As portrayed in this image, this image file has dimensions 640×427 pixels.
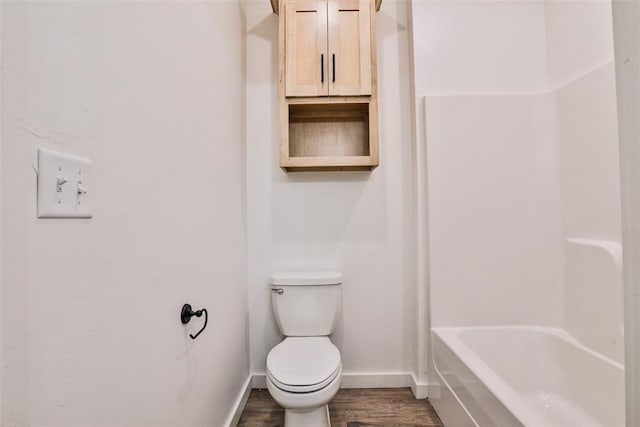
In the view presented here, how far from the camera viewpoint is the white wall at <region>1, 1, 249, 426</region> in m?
0.48

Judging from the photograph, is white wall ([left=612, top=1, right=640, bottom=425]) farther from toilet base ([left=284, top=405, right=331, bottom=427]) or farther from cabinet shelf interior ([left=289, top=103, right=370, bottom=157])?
cabinet shelf interior ([left=289, top=103, right=370, bottom=157])

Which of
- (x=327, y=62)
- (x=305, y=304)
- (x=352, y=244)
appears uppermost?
(x=327, y=62)

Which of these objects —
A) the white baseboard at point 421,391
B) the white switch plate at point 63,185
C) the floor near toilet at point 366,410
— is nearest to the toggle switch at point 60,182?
the white switch plate at point 63,185

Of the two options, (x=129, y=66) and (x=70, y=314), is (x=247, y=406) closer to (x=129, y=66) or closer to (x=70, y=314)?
(x=70, y=314)

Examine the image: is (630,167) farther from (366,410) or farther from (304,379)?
(366,410)

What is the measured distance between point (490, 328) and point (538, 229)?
0.65m

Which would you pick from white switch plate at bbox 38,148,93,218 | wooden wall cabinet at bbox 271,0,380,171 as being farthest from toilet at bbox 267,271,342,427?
white switch plate at bbox 38,148,93,218

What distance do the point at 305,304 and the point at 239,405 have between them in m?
0.63

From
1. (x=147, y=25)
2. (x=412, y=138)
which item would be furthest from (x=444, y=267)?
(x=147, y=25)

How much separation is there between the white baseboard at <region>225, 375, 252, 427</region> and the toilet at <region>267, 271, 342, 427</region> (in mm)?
279

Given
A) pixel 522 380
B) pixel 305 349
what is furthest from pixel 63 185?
pixel 522 380

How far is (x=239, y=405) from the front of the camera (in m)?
1.63

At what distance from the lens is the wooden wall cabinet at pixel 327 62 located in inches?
67.6

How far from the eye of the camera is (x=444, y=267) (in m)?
1.80
